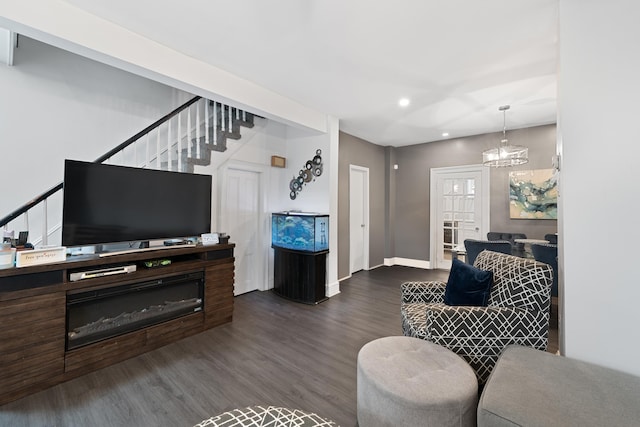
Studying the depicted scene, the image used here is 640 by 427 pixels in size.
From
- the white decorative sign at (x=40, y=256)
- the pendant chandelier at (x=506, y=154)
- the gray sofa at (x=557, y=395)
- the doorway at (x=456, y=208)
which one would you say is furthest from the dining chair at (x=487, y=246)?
the white decorative sign at (x=40, y=256)

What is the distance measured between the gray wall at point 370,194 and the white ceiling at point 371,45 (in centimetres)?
134

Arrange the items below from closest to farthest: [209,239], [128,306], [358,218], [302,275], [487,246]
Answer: [128,306] < [209,239] < [487,246] < [302,275] < [358,218]

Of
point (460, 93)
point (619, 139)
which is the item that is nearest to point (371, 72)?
point (460, 93)

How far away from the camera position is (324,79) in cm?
291

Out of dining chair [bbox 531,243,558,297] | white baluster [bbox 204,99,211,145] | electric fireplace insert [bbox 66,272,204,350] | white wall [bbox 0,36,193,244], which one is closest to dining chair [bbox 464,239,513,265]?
dining chair [bbox 531,243,558,297]

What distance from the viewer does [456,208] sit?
5457 mm

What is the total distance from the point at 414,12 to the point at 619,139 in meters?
1.49

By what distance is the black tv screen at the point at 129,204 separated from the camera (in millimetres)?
2203

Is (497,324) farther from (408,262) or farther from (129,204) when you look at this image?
(408,262)

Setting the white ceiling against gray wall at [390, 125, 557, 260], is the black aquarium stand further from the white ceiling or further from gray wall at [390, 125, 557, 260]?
gray wall at [390, 125, 557, 260]

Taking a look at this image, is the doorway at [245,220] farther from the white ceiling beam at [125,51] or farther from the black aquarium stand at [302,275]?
the white ceiling beam at [125,51]

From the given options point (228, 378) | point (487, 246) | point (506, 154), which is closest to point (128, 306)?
→ point (228, 378)

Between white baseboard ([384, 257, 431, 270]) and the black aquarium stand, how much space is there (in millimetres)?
2647

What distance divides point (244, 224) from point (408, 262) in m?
3.80
